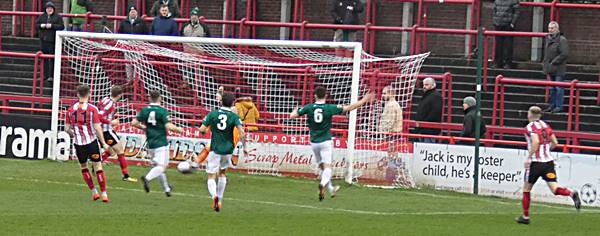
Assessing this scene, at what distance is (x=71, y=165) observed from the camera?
27.1m

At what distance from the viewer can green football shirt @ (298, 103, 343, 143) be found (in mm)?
22203

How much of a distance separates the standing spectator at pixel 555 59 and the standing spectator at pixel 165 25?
807 centimetres

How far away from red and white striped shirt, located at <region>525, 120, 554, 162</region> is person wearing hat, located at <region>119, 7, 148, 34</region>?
1329cm

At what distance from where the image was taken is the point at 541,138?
66.2 ft

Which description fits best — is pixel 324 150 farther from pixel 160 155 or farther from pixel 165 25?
pixel 165 25

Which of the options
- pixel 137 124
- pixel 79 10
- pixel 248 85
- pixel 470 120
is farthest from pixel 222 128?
pixel 79 10

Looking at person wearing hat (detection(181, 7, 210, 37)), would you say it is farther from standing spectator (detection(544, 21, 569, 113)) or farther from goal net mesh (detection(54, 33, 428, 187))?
standing spectator (detection(544, 21, 569, 113))

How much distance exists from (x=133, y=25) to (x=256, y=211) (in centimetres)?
1194

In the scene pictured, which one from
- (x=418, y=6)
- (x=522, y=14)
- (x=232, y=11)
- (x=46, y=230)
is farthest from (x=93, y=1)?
(x=46, y=230)

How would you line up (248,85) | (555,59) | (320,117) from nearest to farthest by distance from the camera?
(320,117), (555,59), (248,85)

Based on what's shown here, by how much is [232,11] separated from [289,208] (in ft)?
47.7

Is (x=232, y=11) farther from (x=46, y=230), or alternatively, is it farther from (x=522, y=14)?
(x=46, y=230)

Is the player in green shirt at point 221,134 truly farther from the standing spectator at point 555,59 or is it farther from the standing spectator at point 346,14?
the standing spectator at point 346,14

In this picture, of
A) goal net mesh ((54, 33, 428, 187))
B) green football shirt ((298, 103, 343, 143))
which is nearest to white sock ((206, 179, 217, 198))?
green football shirt ((298, 103, 343, 143))
